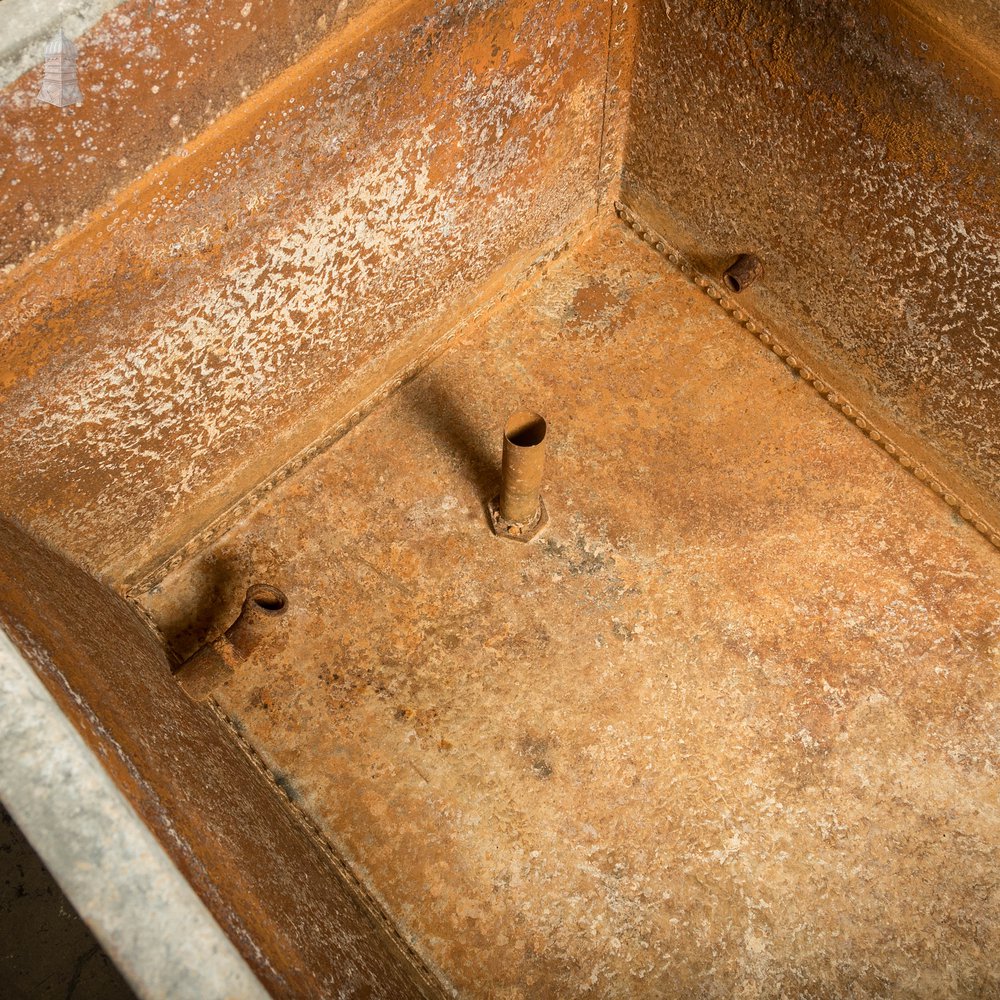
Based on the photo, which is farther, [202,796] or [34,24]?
[202,796]

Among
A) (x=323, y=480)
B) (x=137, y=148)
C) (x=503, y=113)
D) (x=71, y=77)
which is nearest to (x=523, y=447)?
(x=323, y=480)

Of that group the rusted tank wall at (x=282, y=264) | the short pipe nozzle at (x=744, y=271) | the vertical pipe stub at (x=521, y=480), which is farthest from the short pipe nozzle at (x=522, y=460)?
the short pipe nozzle at (x=744, y=271)

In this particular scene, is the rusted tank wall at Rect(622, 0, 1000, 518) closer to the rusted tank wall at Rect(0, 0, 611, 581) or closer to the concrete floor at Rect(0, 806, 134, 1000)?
the rusted tank wall at Rect(0, 0, 611, 581)

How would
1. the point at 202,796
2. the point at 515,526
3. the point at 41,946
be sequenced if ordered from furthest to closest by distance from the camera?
1. the point at 515,526
2. the point at 41,946
3. the point at 202,796

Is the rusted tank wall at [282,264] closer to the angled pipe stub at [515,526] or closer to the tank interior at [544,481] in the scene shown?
the tank interior at [544,481]

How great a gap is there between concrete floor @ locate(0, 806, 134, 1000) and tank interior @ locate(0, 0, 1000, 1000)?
116cm

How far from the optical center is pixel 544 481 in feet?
13.4

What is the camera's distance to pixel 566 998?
321cm

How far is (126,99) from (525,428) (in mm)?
1792

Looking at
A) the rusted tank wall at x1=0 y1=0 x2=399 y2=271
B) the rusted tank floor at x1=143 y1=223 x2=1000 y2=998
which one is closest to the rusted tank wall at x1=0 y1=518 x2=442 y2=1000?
the rusted tank floor at x1=143 y1=223 x2=1000 y2=998

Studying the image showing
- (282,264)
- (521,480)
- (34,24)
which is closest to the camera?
(34,24)

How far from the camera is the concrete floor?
368cm

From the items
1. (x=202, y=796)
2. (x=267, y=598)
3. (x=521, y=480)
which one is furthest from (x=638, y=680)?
(x=202, y=796)

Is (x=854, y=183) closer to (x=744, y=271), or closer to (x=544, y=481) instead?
(x=744, y=271)
